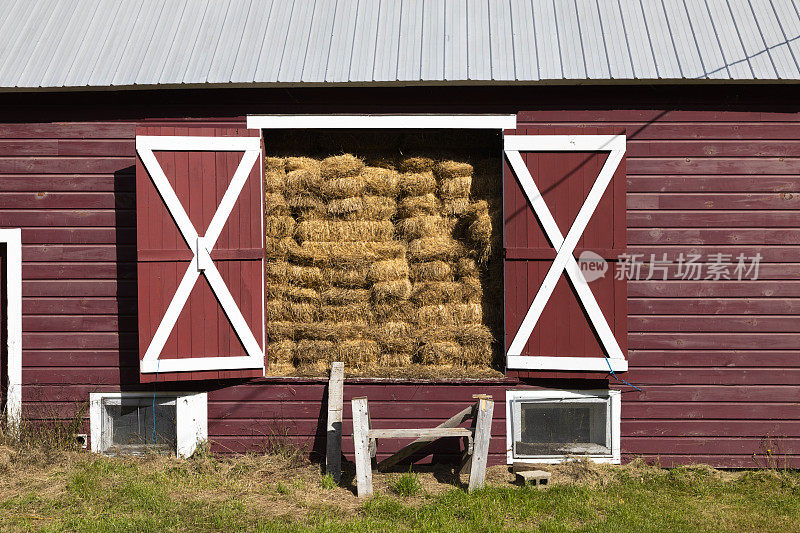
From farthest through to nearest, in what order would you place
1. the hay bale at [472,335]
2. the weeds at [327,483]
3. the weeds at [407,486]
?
the hay bale at [472,335], the weeds at [327,483], the weeds at [407,486]

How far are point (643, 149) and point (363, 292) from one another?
2693mm

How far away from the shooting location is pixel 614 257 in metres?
5.37

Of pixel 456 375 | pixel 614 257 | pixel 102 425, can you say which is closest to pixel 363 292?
pixel 456 375

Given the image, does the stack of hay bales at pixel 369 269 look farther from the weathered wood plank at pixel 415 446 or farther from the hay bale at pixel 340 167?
the weathered wood plank at pixel 415 446

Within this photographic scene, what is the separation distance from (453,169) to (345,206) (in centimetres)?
99

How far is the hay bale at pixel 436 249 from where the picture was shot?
5.71 meters

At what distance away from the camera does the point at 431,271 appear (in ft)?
18.7

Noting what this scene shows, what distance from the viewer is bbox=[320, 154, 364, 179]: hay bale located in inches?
226

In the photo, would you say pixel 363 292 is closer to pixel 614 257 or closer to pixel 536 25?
pixel 614 257

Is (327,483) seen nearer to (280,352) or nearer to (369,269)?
(280,352)

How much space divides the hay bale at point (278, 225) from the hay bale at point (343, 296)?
0.61 metres

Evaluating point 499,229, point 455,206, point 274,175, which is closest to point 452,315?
point 499,229

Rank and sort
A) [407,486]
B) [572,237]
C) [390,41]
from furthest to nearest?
[390,41]
[572,237]
[407,486]

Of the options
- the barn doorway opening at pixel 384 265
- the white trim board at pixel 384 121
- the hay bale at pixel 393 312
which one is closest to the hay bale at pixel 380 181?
the barn doorway opening at pixel 384 265
